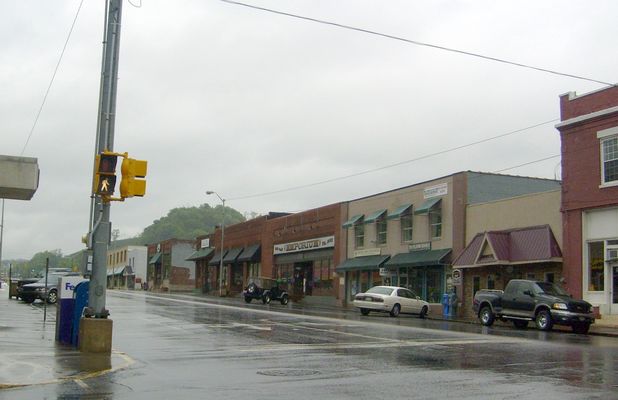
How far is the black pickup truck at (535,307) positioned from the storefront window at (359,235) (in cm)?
1837

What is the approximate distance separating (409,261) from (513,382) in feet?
97.6

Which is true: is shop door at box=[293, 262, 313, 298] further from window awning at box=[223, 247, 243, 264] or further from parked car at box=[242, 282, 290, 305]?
window awning at box=[223, 247, 243, 264]

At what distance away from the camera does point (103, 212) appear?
13.5 meters

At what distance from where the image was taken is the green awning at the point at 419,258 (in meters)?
37.4

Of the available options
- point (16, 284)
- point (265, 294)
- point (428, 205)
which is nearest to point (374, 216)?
point (428, 205)

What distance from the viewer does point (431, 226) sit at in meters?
39.7

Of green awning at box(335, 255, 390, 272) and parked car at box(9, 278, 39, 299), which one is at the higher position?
green awning at box(335, 255, 390, 272)

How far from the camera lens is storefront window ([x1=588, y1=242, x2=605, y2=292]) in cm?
2848

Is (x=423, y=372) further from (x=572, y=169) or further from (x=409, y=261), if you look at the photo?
(x=409, y=261)

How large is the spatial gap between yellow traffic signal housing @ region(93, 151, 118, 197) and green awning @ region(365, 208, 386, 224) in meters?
32.2

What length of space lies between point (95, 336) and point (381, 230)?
32.7 metres

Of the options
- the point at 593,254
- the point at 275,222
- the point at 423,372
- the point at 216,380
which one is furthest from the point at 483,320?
the point at 275,222

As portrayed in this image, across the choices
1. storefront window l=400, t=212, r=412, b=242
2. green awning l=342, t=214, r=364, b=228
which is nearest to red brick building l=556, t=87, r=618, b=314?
storefront window l=400, t=212, r=412, b=242

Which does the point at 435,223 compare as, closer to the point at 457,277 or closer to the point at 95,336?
the point at 457,277
